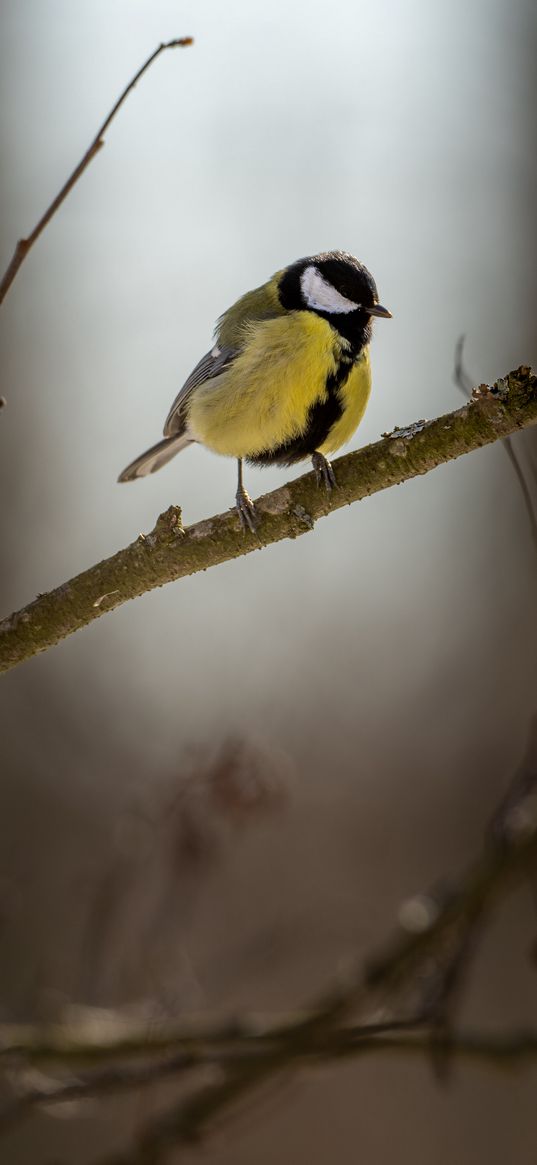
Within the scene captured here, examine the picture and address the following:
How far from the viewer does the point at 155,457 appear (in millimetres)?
3666

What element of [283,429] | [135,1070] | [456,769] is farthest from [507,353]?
[135,1070]

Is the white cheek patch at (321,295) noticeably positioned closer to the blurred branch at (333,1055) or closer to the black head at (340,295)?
the black head at (340,295)

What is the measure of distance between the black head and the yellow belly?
69mm

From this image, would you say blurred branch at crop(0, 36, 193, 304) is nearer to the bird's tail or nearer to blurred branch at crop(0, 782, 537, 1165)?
blurred branch at crop(0, 782, 537, 1165)

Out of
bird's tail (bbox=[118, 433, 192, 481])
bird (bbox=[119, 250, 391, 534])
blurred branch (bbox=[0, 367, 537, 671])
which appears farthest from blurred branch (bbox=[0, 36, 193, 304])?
bird's tail (bbox=[118, 433, 192, 481])

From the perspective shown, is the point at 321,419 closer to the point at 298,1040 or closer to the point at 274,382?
the point at 274,382

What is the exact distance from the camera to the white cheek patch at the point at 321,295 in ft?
10.1

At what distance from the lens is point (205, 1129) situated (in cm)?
212

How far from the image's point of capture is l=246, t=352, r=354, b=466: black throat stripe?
2.90 m

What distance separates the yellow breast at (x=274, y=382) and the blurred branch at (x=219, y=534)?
0.71 metres

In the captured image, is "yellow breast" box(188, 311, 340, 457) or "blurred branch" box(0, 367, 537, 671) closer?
"blurred branch" box(0, 367, 537, 671)

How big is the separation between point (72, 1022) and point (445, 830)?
3.51 meters

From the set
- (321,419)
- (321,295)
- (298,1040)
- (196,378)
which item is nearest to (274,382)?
(321,419)

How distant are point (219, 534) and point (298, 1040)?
105cm
